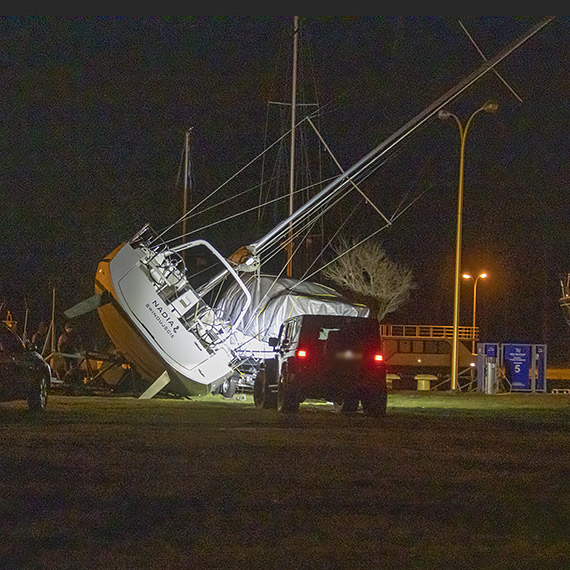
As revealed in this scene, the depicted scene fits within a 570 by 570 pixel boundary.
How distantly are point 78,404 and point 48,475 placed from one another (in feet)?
37.0

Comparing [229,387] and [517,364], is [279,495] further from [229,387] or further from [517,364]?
[517,364]

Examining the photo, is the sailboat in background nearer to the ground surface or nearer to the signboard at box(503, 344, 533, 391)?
the signboard at box(503, 344, 533, 391)

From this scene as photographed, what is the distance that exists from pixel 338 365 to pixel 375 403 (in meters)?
1.00

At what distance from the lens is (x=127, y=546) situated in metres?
7.22

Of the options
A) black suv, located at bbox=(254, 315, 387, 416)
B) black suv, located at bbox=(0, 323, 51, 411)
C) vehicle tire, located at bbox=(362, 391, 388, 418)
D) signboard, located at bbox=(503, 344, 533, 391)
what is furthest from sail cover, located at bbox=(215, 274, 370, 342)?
black suv, located at bbox=(0, 323, 51, 411)

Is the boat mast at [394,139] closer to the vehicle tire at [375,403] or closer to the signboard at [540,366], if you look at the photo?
the vehicle tire at [375,403]

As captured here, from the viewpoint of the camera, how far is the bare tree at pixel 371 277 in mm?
59781

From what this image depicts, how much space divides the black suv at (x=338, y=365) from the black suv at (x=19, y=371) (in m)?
4.62

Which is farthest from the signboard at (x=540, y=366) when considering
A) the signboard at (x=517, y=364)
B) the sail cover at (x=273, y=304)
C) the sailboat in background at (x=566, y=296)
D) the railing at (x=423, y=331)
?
the railing at (x=423, y=331)

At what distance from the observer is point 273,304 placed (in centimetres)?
2838

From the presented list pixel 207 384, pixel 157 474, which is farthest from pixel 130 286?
pixel 157 474

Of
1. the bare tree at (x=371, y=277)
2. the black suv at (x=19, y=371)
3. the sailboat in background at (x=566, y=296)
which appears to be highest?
the bare tree at (x=371, y=277)

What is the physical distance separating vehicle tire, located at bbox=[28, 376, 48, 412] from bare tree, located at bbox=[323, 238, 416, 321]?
41.9 m

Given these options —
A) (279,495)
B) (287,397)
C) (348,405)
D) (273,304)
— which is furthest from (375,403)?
(279,495)
